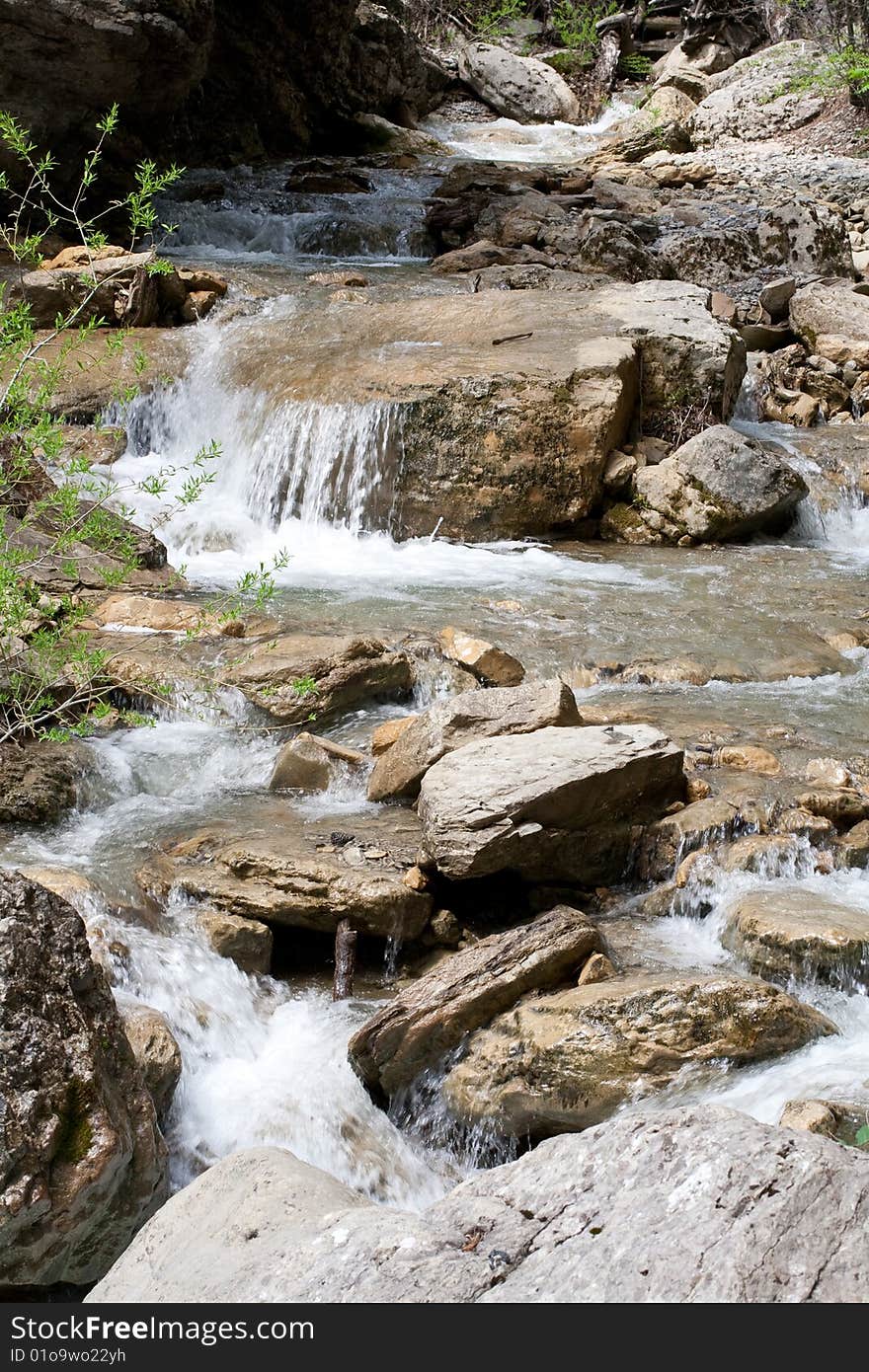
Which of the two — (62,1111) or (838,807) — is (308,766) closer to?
Result: (838,807)

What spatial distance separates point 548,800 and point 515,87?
24.7m

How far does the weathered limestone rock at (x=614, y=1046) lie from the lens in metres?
3.78

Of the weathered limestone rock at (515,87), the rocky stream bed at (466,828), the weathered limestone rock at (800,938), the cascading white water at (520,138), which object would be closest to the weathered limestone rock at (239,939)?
the rocky stream bed at (466,828)

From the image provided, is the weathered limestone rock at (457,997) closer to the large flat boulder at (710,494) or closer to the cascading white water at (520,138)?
the large flat boulder at (710,494)

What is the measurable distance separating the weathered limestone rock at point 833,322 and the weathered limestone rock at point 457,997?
9.78 m

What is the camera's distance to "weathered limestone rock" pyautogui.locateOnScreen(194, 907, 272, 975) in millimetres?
4508

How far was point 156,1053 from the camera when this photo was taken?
372cm

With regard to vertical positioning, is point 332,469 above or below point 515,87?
below

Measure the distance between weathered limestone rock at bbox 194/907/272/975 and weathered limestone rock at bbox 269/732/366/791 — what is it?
1.14 metres

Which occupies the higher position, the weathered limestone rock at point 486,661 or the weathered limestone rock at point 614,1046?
the weathered limestone rock at point 486,661

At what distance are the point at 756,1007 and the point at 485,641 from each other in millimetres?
3323

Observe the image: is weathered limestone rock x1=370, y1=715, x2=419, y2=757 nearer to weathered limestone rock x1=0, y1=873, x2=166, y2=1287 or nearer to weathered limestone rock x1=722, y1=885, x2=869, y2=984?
weathered limestone rock x1=722, y1=885, x2=869, y2=984

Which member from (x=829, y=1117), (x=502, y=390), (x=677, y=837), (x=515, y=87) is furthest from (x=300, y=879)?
(x=515, y=87)

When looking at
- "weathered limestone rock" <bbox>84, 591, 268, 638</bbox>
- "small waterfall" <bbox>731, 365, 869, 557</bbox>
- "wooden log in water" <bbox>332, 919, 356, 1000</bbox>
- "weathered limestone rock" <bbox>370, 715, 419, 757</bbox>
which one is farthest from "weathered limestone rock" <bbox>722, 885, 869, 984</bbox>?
"small waterfall" <bbox>731, 365, 869, 557</bbox>
